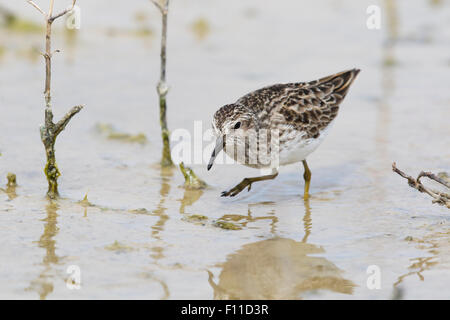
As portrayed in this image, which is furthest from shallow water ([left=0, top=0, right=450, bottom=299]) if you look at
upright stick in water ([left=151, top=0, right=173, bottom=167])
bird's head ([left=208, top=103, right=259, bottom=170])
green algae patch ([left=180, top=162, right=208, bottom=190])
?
bird's head ([left=208, top=103, right=259, bottom=170])

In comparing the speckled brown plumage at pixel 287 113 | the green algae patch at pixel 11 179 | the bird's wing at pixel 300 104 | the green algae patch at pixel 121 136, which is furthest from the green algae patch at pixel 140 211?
the green algae patch at pixel 121 136

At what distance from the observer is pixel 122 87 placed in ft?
39.4

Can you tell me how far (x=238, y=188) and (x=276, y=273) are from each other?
2.17 metres

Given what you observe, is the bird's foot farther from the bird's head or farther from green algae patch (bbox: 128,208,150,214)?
green algae patch (bbox: 128,208,150,214)

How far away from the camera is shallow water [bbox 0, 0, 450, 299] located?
5988mm

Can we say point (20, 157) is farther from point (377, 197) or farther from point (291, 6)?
point (291, 6)

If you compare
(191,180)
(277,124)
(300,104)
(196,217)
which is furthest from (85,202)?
(300,104)

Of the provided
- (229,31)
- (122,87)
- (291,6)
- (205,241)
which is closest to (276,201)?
(205,241)

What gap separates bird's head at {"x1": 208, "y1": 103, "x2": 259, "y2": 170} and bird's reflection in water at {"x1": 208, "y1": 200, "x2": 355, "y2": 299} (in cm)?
149

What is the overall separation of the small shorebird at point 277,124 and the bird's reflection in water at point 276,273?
1.40 metres

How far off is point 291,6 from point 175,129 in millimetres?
7646

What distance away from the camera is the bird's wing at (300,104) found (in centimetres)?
839

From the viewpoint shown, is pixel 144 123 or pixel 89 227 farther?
pixel 144 123

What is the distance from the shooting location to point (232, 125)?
786 centimetres
